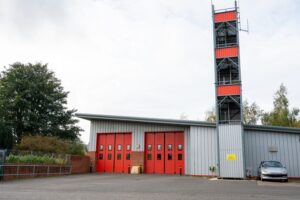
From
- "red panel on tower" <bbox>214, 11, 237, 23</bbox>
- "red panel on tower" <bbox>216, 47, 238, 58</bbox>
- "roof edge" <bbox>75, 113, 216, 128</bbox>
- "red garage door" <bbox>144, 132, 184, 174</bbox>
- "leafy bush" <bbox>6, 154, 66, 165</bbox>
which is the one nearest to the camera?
"leafy bush" <bbox>6, 154, 66, 165</bbox>

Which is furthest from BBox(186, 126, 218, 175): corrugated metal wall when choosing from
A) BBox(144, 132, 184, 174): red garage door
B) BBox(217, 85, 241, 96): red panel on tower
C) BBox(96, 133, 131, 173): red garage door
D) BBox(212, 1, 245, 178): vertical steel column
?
BBox(96, 133, 131, 173): red garage door

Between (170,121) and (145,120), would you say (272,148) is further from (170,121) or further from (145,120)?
(145,120)

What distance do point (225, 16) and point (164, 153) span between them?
12732 millimetres

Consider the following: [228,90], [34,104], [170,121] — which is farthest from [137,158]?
[34,104]

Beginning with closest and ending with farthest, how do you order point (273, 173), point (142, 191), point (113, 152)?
point (142, 191)
point (273, 173)
point (113, 152)

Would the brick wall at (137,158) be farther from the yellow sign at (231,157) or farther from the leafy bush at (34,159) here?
the yellow sign at (231,157)

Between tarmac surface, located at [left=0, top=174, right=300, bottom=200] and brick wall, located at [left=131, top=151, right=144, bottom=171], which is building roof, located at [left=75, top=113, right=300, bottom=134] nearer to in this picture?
brick wall, located at [left=131, top=151, right=144, bottom=171]

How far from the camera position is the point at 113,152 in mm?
27734

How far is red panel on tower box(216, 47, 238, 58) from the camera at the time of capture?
22.6 metres

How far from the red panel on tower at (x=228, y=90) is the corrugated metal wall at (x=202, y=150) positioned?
3052 mm

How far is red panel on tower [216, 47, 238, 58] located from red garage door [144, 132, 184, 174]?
759 cm

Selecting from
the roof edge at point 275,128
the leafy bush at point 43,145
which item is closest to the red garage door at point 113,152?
the leafy bush at point 43,145

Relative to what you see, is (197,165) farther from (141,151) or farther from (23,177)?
(23,177)

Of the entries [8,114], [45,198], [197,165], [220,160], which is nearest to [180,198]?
[45,198]
